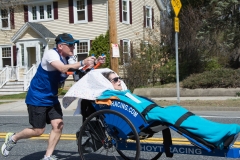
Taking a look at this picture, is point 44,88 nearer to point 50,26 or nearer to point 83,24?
point 83,24

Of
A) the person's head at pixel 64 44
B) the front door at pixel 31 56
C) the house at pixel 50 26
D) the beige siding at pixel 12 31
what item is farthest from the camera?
the beige siding at pixel 12 31

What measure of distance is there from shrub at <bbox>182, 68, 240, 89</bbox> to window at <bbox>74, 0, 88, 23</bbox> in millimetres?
11424

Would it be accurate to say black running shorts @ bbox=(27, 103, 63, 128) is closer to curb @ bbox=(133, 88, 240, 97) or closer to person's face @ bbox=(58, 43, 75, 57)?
person's face @ bbox=(58, 43, 75, 57)

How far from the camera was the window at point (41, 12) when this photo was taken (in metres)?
27.9

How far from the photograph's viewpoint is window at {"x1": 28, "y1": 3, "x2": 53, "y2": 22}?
91.4 feet

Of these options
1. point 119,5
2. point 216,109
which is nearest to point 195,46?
point 119,5

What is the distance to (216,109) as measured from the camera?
12.9m

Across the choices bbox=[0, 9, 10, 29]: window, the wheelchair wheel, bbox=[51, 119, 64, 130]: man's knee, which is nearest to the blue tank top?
bbox=[51, 119, 64, 130]: man's knee

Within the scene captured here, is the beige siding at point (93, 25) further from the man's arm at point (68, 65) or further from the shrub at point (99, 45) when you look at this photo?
the man's arm at point (68, 65)

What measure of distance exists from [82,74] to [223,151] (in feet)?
7.40

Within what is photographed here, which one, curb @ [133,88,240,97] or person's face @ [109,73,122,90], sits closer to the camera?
person's face @ [109,73,122,90]

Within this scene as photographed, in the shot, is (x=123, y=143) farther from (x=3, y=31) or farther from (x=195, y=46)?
(x=3, y=31)

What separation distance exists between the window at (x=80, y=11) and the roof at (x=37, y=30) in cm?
205

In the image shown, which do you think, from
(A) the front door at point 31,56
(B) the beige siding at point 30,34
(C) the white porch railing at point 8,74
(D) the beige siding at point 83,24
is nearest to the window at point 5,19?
(B) the beige siding at point 30,34
